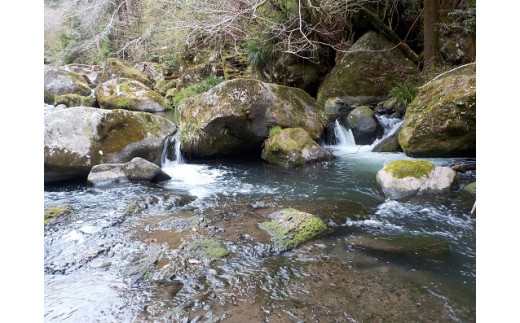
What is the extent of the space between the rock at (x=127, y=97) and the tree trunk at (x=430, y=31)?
1110cm

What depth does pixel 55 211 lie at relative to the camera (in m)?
4.84

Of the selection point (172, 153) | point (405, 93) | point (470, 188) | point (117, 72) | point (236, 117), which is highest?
point (117, 72)

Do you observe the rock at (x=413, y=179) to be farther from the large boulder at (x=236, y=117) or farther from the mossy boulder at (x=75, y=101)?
the mossy boulder at (x=75, y=101)

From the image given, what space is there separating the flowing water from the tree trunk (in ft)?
15.2

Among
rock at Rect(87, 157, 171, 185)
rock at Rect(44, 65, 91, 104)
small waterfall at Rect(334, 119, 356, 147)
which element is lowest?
rock at Rect(87, 157, 171, 185)

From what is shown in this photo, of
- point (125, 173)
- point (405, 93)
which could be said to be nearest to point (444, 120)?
point (405, 93)

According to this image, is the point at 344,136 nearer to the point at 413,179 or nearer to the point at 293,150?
the point at 293,150

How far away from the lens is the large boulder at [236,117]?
7867 millimetres

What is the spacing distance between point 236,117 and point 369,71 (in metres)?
6.36

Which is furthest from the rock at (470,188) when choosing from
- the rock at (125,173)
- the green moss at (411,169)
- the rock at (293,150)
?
the rock at (125,173)

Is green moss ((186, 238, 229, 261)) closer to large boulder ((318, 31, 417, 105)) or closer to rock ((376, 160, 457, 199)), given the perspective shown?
rock ((376, 160, 457, 199))

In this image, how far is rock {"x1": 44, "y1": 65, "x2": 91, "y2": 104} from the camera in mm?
16141

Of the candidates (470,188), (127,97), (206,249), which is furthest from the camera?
(127,97)

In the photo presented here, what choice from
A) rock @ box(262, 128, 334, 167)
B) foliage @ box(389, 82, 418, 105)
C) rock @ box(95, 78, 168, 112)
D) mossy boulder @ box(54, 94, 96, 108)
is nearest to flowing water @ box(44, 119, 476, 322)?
rock @ box(262, 128, 334, 167)
